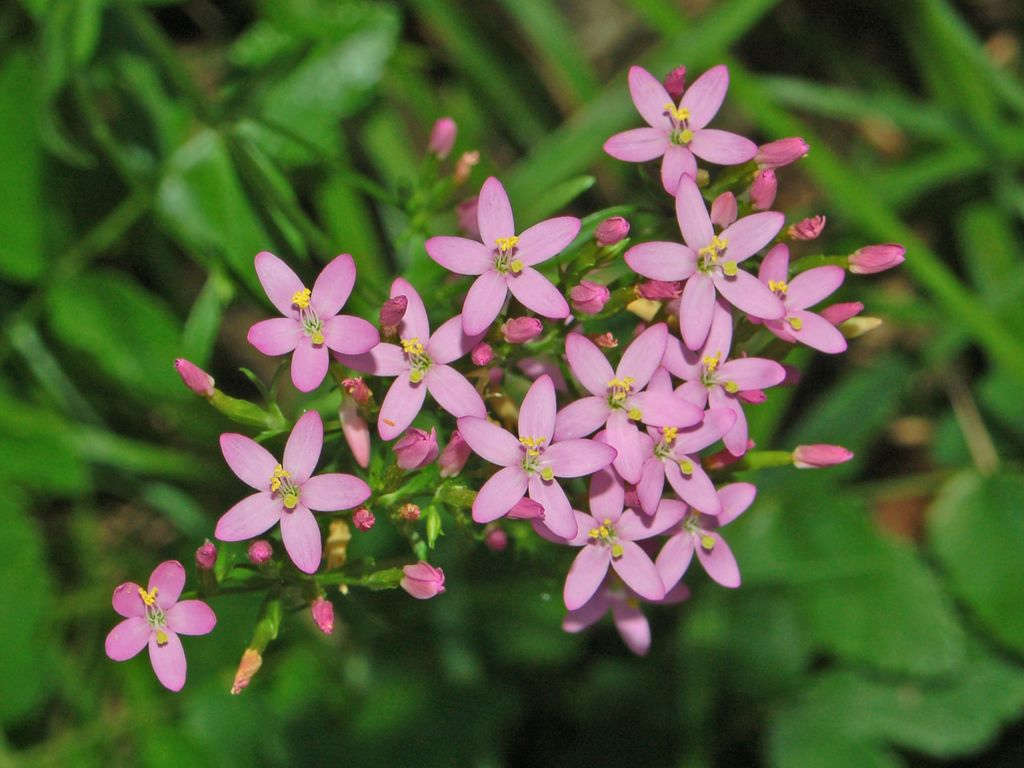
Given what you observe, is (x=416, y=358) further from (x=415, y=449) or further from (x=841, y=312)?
(x=841, y=312)

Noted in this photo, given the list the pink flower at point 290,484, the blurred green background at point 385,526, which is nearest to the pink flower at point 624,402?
the pink flower at point 290,484

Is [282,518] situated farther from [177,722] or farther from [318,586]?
[177,722]

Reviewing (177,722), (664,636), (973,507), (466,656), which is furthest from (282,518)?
(973,507)

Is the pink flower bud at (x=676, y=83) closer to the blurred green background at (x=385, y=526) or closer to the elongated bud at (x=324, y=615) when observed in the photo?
the blurred green background at (x=385, y=526)

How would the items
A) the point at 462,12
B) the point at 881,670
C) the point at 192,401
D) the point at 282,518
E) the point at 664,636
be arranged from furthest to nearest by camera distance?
the point at 462,12 → the point at 664,636 → the point at 881,670 → the point at 192,401 → the point at 282,518

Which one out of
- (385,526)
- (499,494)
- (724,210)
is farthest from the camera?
(385,526)

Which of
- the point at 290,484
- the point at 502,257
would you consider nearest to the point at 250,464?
the point at 290,484

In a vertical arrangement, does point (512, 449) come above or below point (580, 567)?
above
